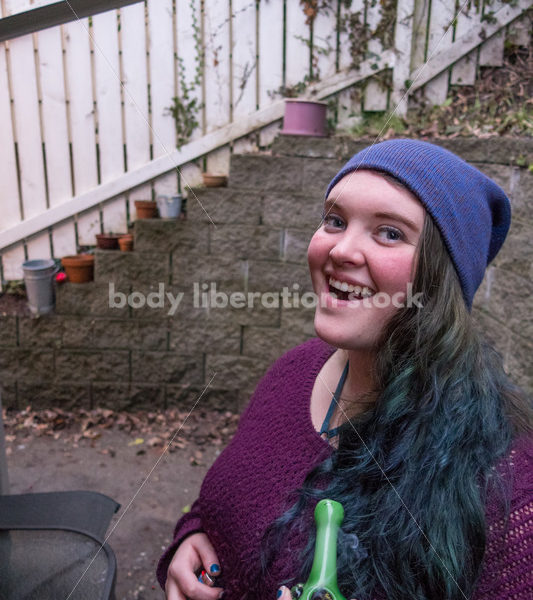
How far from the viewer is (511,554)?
972 millimetres

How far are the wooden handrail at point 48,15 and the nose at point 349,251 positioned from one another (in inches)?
39.4

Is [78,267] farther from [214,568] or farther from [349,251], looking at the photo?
[349,251]

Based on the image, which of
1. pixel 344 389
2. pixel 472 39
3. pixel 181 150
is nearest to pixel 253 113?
pixel 181 150

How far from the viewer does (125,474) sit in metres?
→ 3.46

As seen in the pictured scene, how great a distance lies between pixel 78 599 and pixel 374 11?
3.76m

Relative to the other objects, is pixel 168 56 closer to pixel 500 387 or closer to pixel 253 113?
pixel 253 113

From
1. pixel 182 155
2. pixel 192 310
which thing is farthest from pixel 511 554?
pixel 182 155

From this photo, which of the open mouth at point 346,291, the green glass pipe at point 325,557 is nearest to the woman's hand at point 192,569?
the green glass pipe at point 325,557

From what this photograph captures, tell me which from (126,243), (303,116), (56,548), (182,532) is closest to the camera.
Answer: (182,532)

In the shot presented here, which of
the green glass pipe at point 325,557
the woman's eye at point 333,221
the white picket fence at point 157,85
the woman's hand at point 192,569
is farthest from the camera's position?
the white picket fence at point 157,85

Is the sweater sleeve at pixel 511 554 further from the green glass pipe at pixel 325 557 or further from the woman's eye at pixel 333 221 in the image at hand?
the woman's eye at pixel 333 221

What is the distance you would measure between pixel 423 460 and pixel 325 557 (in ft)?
0.84

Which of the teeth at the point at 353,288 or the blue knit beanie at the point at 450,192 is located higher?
the blue knit beanie at the point at 450,192

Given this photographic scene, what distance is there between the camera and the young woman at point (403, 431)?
38.7 inches
